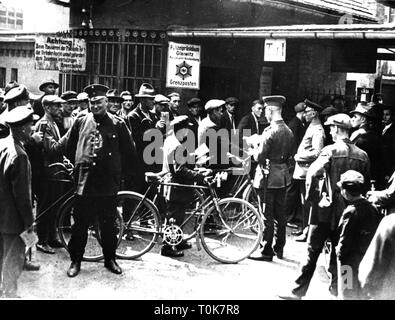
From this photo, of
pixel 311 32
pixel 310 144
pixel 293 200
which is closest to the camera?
pixel 310 144

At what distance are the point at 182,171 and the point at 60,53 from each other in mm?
5799

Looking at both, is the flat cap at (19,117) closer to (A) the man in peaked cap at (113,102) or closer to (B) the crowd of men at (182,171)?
(B) the crowd of men at (182,171)

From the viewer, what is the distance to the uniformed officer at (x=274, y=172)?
6906mm

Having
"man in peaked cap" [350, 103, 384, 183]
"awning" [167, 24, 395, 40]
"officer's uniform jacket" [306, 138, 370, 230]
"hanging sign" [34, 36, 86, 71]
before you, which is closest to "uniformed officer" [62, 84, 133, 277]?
"officer's uniform jacket" [306, 138, 370, 230]

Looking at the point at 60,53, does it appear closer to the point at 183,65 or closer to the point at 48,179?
the point at 183,65

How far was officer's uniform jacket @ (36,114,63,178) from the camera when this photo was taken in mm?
Answer: 6707

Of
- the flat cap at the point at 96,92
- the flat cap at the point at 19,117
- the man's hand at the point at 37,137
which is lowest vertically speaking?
the man's hand at the point at 37,137

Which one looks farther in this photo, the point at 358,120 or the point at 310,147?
the point at 310,147

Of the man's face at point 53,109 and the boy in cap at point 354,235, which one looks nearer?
the boy in cap at point 354,235

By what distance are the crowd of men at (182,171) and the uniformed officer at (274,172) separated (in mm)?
14

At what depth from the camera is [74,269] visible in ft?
20.0

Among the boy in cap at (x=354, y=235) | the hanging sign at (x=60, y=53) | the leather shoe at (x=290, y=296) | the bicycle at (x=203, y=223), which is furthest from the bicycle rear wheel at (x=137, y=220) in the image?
the hanging sign at (x=60, y=53)

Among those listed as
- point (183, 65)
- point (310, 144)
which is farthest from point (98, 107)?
point (183, 65)

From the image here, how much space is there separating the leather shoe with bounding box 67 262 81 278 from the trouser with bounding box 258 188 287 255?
7.82 ft
